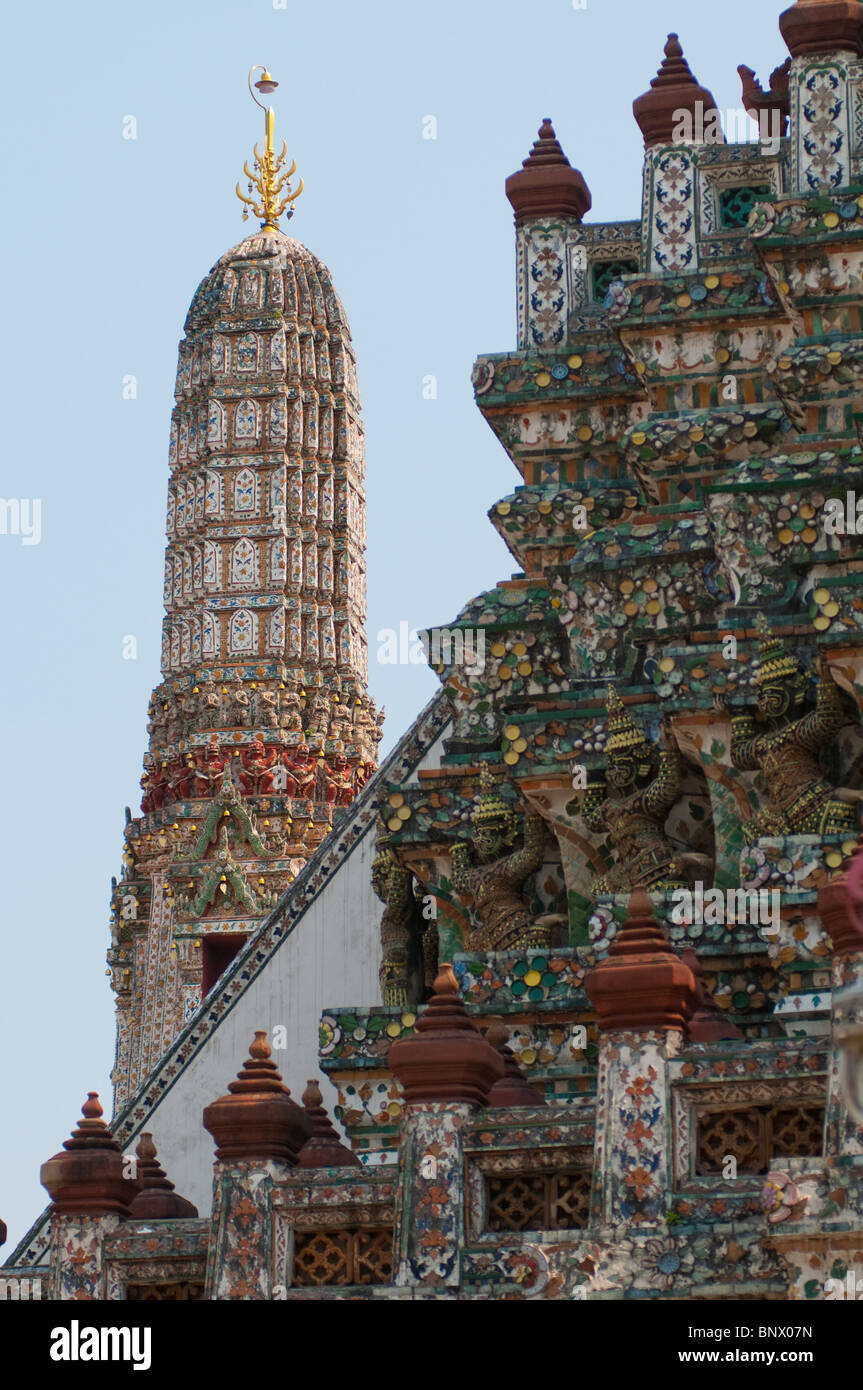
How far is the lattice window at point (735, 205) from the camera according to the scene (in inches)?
1147

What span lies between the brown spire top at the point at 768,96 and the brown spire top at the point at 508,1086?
1287cm

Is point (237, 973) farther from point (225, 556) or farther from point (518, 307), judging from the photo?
point (225, 556)

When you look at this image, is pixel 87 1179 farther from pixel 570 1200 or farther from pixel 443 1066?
pixel 570 1200

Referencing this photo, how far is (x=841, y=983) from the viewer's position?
63.9ft

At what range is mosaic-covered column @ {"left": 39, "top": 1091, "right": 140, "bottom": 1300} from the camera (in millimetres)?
21969

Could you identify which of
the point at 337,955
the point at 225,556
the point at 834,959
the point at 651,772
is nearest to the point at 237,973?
the point at 337,955

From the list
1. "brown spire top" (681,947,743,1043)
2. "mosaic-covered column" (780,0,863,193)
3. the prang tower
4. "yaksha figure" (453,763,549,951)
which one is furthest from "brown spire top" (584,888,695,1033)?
the prang tower

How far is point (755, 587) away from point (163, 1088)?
8633 millimetres

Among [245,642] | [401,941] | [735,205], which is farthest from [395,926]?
[245,642]

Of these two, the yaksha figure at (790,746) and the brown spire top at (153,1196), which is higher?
the yaksha figure at (790,746)

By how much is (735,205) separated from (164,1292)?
40.1 ft

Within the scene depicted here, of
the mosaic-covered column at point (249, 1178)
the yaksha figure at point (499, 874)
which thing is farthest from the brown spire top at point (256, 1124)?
the yaksha figure at point (499, 874)

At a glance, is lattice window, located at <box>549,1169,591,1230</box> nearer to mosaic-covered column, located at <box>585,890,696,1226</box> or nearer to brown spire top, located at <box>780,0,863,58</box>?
mosaic-covered column, located at <box>585,890,696,1226</box>

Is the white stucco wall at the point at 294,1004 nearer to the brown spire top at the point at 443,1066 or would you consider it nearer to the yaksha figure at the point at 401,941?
the yaksha figure at the point at 401,941
